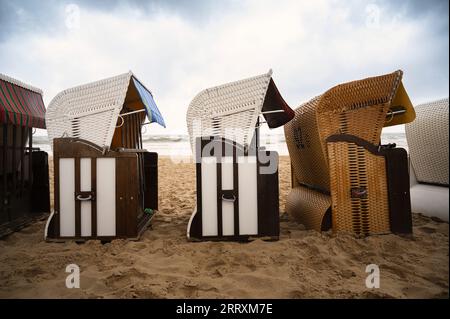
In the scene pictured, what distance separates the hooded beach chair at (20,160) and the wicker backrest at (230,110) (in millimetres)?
2449

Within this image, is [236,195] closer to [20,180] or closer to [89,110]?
[89,110]

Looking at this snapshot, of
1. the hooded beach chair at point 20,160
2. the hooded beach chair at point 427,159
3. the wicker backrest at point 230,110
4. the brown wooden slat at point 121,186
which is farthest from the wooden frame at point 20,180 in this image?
the hooded beach chair at point 427,159

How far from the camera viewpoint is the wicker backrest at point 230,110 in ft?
10.4

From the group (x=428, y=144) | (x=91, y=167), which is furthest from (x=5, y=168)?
(x=428, y=144)

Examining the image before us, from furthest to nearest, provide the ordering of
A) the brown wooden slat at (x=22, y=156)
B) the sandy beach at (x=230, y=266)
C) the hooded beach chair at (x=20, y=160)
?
the brown wooden slat at (x=22, y=156)
the hooded beach chair at (x=20, y=160)
the sandy beach at (x=230, y=266)

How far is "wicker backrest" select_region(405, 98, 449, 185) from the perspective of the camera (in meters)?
3.17

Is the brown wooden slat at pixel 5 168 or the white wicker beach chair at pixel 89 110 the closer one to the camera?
the white wicker beach chair at pixel 89 110

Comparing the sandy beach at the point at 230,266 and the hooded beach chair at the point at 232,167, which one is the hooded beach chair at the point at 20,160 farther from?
the hooded beach chair at the point at 232,167

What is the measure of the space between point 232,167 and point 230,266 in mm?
1118

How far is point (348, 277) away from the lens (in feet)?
7.57

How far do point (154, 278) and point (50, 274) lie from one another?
982 mm

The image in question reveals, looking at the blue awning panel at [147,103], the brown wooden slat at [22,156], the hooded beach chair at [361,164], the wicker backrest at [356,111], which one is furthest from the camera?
the brown wooden slat at [22,156]

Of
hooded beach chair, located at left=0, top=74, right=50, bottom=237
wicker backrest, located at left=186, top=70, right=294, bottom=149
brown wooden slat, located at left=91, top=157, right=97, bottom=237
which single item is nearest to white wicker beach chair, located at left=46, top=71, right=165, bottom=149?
brown wooden slat, located at left=91, top=157, right=97, bottom=237
